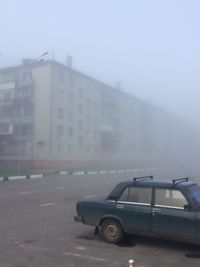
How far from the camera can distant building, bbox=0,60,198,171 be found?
160ft

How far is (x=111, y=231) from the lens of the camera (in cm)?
762

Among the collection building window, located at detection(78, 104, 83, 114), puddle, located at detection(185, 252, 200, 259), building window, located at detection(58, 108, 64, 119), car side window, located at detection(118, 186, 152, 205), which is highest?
building window, located at detection(78, 104, 83, 114)

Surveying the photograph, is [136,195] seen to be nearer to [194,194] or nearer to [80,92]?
[194,194]

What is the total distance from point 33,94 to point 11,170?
14.6m

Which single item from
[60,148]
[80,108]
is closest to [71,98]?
[80,108]

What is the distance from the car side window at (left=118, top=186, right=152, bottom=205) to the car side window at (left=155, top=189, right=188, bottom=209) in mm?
174

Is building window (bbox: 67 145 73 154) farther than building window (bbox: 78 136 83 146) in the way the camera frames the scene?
No

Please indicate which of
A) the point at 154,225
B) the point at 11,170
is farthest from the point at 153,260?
the point at 11,170

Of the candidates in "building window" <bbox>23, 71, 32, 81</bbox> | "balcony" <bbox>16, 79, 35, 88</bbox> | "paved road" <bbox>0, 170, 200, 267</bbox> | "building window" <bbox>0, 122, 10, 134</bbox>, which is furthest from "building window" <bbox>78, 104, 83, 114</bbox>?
"paved road" <bbox>0, 170, 200, 267</bbox>

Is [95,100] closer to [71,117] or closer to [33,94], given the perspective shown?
[71,117]

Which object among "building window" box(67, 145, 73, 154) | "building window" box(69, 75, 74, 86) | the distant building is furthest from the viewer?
"building window" box(69, 75, 74, 86)

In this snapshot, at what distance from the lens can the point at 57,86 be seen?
50.3 meters

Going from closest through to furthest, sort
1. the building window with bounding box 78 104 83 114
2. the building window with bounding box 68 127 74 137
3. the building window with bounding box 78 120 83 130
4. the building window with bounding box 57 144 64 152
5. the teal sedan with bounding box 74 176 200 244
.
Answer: the teal sedan with bounding box 74 176 200 244, the building window with bounding box 57 144 64 152, the building window with bounding box 68 127 74 137, the building window with bounding box 78 120 83 130, the building window with bounding box 78 104 83 114

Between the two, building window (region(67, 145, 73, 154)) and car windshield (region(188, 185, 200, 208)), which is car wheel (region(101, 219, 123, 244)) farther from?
building window (region(67, 145, 73, 154))
